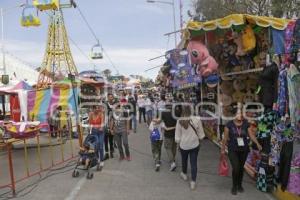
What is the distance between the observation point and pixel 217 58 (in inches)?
452

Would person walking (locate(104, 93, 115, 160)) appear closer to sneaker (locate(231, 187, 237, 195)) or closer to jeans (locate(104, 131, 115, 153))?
jeans (locate(104, 131, 115, 153))

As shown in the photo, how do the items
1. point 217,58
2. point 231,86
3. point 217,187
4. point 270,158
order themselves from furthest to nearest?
point 231,86
point 217,58
point 217,187
point 270,158

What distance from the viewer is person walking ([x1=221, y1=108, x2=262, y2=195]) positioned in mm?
7406

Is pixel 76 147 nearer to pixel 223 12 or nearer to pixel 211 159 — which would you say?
pixel 211 159

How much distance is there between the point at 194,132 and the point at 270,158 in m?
1.55

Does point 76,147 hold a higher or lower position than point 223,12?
lower

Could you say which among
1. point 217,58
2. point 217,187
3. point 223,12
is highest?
point 223,12

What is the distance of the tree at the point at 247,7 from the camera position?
2186 centimetres

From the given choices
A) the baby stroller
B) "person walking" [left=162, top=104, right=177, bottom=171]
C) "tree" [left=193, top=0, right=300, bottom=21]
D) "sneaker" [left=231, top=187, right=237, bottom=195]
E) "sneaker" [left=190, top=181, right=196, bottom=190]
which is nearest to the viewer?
"sneaker" [left=231, top=187, right=237, bottom=195]

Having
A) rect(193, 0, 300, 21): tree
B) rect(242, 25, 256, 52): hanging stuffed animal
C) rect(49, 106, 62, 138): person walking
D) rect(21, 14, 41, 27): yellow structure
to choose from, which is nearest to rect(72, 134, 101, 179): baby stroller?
rect(242, 25, 256, 52): hanging stuffed animal

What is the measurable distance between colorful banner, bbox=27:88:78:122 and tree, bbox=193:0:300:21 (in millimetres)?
13639

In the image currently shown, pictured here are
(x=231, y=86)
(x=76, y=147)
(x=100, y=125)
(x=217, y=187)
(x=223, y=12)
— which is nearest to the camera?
(x=217, y=187)

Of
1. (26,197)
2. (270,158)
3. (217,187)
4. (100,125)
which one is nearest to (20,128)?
(100,125)

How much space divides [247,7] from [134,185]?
62.9 feet
